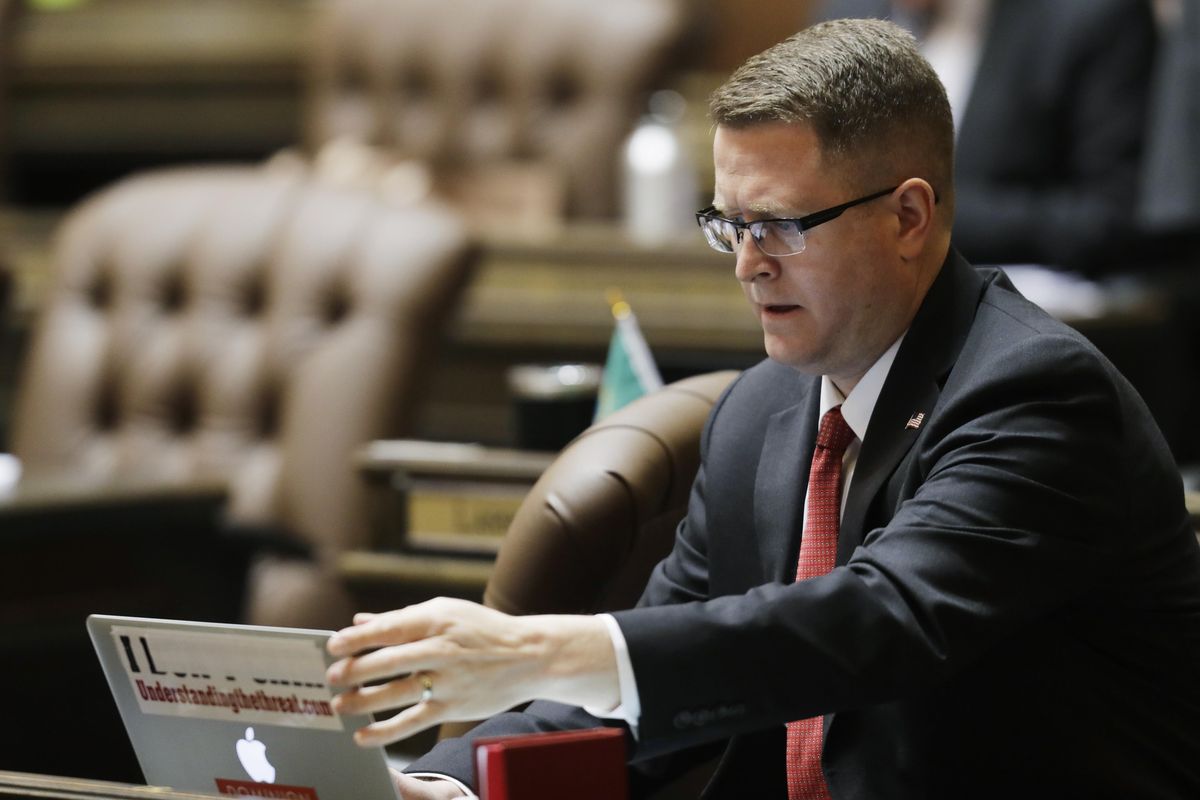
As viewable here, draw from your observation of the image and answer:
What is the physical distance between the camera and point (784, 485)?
157 cm

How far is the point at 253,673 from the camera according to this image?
4.07ft

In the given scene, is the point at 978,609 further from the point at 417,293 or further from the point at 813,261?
the point at 417,293

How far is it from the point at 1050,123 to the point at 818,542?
1.85 meters

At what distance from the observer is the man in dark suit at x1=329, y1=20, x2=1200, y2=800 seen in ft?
4.14

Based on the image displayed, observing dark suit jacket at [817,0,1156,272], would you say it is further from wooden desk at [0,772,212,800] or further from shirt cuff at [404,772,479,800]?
wooden desk at [0,772,212,800]

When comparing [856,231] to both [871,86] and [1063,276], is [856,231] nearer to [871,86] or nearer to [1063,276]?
[871,86]

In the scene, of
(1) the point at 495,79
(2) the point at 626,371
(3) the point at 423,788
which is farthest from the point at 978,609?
(1) the point at 495,79

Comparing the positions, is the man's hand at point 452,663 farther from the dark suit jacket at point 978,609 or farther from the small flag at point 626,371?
the small flag at point 626,371

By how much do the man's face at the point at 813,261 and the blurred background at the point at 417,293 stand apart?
79 centimetres

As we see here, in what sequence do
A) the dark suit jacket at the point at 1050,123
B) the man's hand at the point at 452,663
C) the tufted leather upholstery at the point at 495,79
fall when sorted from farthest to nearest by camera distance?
the tufted leather upholstery at the point at 495,79 → the dark suit jacket at the point at 1050,123 → the man's hand at the point at 452,663

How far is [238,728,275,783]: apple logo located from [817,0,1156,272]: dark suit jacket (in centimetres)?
207

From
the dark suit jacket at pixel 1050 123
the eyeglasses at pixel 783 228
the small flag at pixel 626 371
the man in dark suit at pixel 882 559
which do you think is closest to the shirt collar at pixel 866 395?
the man in dark suit at pixel 882 559

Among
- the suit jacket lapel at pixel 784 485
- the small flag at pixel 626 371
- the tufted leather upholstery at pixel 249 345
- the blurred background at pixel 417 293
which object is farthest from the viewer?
the tufted leather upholstery at pixel 249 345

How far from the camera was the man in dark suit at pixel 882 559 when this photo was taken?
1.26 metres
